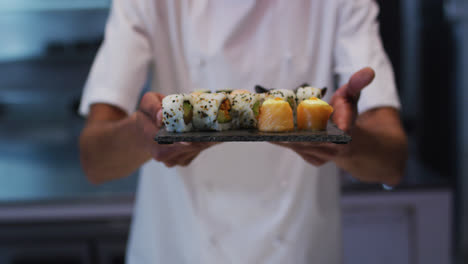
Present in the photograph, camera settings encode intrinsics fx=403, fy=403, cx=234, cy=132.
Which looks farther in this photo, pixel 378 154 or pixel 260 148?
pixel 260 148

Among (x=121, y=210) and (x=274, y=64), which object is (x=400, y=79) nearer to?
(x=274, y=64)

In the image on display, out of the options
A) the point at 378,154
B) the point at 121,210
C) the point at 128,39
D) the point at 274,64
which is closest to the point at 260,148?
the point at 274,64

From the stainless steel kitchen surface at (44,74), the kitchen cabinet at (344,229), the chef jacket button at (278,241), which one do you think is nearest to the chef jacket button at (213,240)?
the chef jacket button at (278,241)

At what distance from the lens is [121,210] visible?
8.09 feet

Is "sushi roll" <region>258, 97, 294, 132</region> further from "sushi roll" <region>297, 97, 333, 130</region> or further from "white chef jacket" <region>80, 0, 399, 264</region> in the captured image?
"white chef jacket" <region>80, 0, 399, 264</region>

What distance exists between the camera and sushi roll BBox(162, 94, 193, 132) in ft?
3.46

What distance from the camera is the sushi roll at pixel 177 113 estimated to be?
105cm

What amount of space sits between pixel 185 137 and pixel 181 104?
133mm

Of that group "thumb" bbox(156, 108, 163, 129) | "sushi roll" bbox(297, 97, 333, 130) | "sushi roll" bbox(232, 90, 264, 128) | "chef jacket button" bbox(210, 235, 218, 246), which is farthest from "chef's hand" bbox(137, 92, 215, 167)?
"chef jacket button" bbox(210, 235, 218, 246)

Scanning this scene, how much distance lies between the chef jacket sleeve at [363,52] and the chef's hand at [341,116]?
0.40 m

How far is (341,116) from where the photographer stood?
109cm

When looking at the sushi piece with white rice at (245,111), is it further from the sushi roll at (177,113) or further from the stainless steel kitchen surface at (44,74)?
the stainless steel kitchen surface at (44,74)

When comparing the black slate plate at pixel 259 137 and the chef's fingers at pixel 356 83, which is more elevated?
the chef's fingers at pixel 356 83

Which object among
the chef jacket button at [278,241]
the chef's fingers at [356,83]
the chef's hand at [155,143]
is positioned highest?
the chef's fingers at [356,83]
